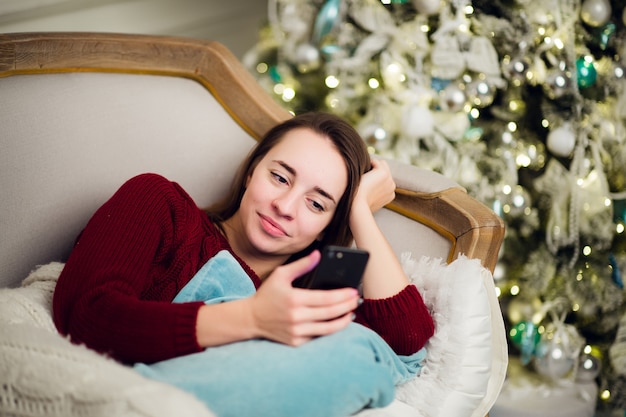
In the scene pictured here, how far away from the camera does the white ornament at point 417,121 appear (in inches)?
69.8

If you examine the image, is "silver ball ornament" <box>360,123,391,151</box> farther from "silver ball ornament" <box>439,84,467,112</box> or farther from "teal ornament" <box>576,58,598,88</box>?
"teal ornament" <box>576,58,598,88</box>

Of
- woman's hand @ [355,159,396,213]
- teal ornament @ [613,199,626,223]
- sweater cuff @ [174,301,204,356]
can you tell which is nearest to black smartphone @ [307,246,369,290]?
sweater cuff @ [174,301,204,356]

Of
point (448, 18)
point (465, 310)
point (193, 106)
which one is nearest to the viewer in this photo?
point (465, 310)

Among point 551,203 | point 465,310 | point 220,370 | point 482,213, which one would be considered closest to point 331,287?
point 220,370

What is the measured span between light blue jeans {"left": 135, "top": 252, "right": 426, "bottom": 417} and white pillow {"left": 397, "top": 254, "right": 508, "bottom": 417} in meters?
0.19

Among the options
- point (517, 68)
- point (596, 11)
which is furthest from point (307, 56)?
point (596, 11)

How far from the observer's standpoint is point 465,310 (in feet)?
3.82

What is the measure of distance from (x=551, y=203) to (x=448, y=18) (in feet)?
2.01

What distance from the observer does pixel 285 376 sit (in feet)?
2.73

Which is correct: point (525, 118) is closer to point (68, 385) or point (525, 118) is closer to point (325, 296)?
point (325, 296)

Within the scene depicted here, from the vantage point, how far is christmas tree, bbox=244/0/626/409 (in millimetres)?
1819

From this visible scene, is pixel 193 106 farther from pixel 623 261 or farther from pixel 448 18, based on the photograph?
pixel 623 261

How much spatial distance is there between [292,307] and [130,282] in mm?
273

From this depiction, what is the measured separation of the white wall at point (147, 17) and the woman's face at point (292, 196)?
1.04 meters
